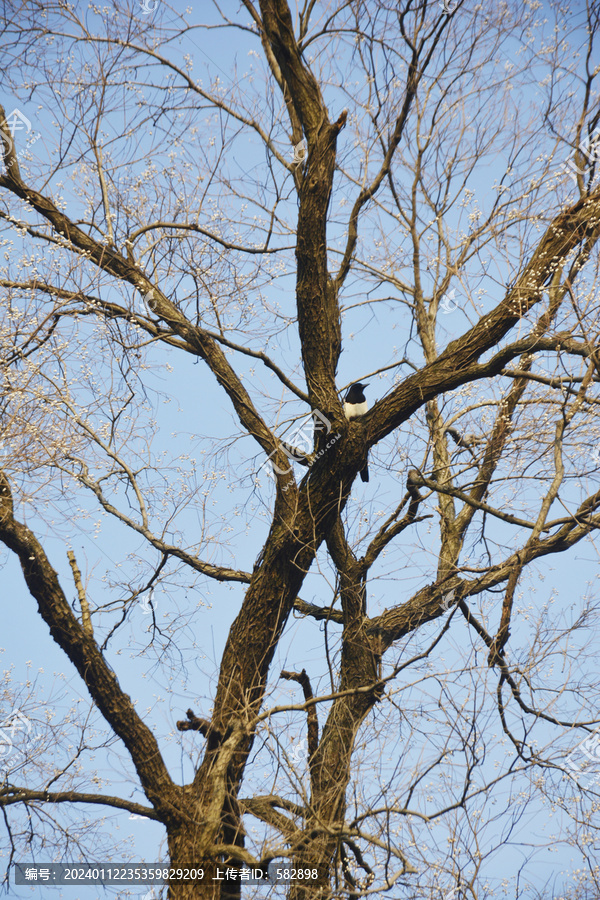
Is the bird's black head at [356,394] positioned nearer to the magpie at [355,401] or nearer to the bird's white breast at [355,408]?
the magpie at [355,401]

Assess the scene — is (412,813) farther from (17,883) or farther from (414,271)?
(414,271)

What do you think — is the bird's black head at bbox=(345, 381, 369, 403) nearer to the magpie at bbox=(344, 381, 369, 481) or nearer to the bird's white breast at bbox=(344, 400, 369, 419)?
the magpie at bbox=(344, 381, 369, 481)

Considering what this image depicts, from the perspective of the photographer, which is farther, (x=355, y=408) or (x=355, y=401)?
(x=355, y=401)

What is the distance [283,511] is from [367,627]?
1.15 meters

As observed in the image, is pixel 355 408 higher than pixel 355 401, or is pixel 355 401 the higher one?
pixel 355 401

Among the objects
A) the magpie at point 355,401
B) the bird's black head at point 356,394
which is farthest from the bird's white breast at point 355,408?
the bird's black head at point 356,394

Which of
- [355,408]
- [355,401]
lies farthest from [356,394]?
[355,408]

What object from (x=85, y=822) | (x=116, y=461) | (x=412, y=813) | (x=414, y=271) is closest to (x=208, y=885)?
(x=85, y=822)

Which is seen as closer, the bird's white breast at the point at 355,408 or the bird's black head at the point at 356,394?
the bird's white breast at the point at 355,408

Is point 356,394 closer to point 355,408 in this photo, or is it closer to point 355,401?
point 355,401

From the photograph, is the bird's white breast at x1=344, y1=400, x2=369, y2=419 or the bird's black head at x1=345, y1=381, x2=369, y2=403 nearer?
the bird's white breast at x1=344, y1=400, x2=369, y2=419

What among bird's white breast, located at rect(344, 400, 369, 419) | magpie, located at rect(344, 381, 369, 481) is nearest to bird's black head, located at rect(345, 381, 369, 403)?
magpie, located at rect(344, 381, 369, 481)

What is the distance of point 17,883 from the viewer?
3.84 metres

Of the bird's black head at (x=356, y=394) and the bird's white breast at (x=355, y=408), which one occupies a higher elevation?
the bird's black head at (x=356, y=394)
